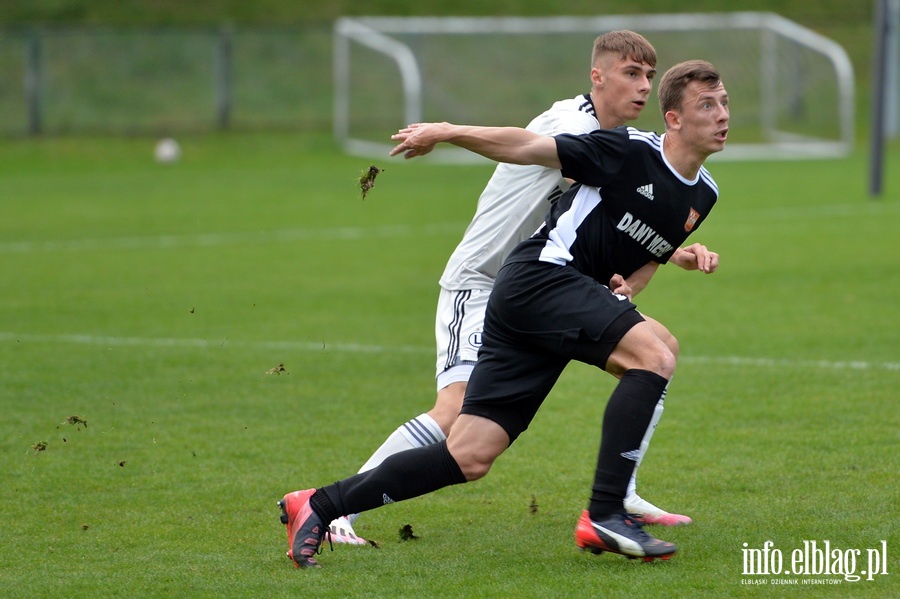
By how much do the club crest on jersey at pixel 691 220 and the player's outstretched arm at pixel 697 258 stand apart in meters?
0.18

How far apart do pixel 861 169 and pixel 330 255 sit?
13.5 metres

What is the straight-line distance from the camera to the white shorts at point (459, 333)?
218 inches

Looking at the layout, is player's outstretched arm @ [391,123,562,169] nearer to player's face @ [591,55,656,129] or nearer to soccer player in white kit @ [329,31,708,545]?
soccer player in white kit @ [329,31,708,545]

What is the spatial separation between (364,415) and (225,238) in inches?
360

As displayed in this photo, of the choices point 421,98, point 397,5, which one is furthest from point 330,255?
point 397,5

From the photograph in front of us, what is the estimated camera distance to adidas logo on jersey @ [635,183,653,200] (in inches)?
194

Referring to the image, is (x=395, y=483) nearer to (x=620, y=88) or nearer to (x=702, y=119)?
(x=702, y=119)

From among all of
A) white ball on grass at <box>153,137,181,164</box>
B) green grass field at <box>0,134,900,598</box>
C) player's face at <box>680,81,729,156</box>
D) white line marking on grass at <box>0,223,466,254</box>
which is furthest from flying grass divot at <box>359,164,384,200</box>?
white ball on grass at <box>153,137,181,164</box>

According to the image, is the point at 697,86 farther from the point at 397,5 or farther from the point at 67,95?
the point at 397,5

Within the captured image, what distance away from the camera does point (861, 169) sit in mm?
24547

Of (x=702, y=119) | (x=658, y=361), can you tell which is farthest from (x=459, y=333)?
(x=702, y=119)

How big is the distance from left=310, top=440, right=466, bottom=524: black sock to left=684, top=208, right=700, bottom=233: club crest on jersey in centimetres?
131

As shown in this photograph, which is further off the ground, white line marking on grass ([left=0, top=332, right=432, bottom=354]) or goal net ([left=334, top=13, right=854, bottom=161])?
goal net ([left=334, top=13, right=854, bottom=161])

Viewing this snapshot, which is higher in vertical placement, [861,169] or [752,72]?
[752,72]
